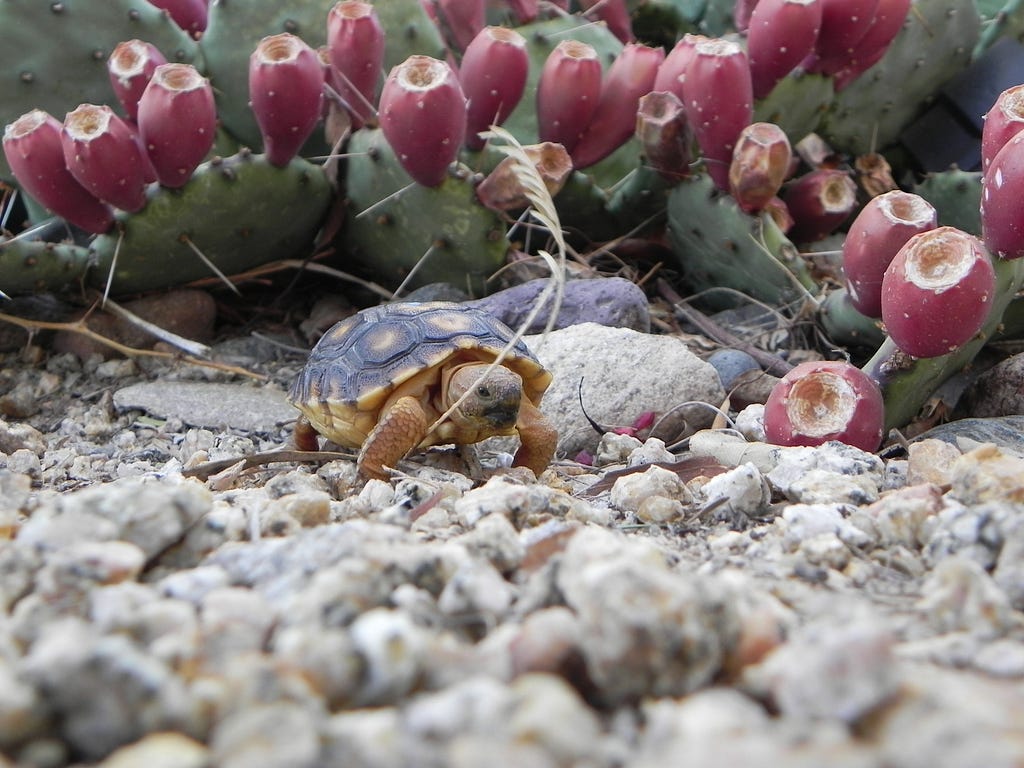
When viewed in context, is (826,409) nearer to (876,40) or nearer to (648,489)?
(648,489)

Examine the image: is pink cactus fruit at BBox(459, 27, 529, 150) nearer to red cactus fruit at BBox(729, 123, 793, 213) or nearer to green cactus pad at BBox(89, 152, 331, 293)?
green cactus pad at BBox(89, 152, 331, 293)

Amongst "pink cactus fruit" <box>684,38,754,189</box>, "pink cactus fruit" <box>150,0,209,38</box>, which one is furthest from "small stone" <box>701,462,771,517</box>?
"pink cactus fruit" <box>150,0,209,38</box>

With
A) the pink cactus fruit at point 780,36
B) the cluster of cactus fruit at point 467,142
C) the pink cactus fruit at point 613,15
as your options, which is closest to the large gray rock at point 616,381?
the cluster of cactus fruit at point 467,142

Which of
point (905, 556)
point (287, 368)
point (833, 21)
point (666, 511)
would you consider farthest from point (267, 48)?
point (905, 556)

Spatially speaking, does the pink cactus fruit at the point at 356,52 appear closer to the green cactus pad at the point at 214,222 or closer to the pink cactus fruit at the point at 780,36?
the green cactus pad at the point at 214,222

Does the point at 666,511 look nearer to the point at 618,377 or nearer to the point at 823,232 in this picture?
the point at 618,377

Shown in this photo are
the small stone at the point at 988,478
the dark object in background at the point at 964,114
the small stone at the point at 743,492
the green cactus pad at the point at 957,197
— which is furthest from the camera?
the dark object in background at the point at 964,114
